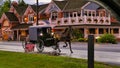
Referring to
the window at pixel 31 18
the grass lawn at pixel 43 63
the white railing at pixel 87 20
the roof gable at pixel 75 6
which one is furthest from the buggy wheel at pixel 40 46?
the window at pixel 31 18

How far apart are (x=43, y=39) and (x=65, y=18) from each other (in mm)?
42406

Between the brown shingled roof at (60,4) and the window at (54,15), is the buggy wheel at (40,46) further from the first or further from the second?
the window at (54,15)

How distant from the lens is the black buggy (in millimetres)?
26719

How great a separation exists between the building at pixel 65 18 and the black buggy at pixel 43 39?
27.9 metres

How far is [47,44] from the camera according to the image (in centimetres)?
2680

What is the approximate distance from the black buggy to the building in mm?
27865

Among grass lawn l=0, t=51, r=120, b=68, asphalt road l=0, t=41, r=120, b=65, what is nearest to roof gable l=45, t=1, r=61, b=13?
asphalt road l=0, t=41, r=120, b=65

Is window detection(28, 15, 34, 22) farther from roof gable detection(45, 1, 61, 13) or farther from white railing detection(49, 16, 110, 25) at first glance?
white railing detection(49, 16, 110, 25)

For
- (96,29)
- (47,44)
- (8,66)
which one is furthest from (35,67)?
(96,29)

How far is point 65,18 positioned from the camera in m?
69.3

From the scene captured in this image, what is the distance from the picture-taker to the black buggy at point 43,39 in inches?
1052

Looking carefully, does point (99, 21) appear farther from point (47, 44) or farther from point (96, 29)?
point (47, 44)

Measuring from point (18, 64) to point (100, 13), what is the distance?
53.3 meters

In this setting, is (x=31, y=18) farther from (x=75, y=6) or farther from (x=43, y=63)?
(x=43, y=63)
